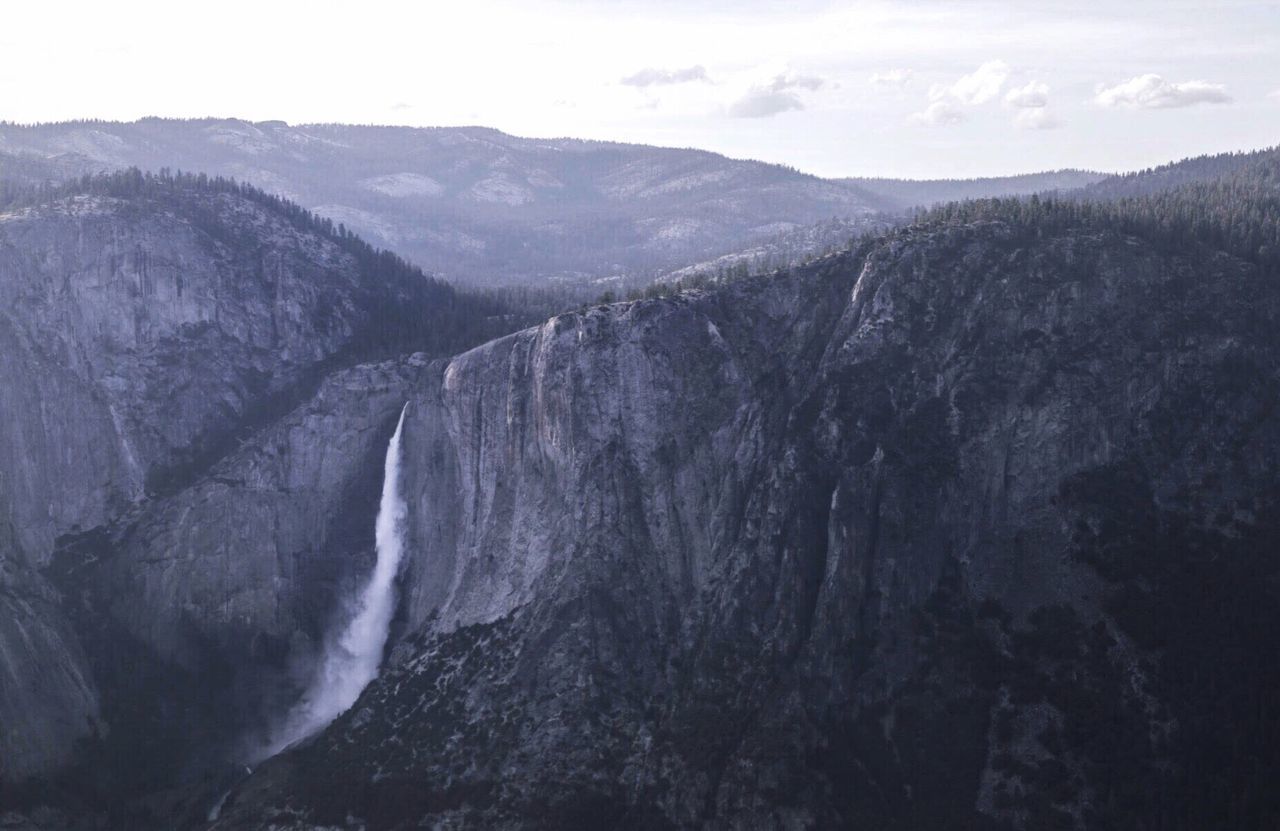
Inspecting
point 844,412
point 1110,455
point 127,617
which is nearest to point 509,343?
point 844,412

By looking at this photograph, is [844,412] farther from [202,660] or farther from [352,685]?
[202,660]

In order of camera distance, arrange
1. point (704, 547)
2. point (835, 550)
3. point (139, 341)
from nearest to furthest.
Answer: point (835, 550), point (704, 547), point (139, 341)

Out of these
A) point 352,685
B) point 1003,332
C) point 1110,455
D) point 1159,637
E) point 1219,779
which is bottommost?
point 352,685

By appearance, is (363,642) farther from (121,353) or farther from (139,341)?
(139,341)

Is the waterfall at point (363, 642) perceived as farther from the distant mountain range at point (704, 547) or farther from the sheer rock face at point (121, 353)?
the sheer rock face at point (121, 353)

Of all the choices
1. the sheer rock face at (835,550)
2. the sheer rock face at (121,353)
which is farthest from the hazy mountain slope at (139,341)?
the sheer rock face at (835,550)

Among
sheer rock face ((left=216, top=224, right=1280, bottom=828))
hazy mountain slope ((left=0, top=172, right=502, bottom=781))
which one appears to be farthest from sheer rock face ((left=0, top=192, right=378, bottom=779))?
sheer rock face ((left=216, top=224, right=1280, bottom=828))

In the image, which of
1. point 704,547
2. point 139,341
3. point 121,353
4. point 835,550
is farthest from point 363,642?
point 835,550
